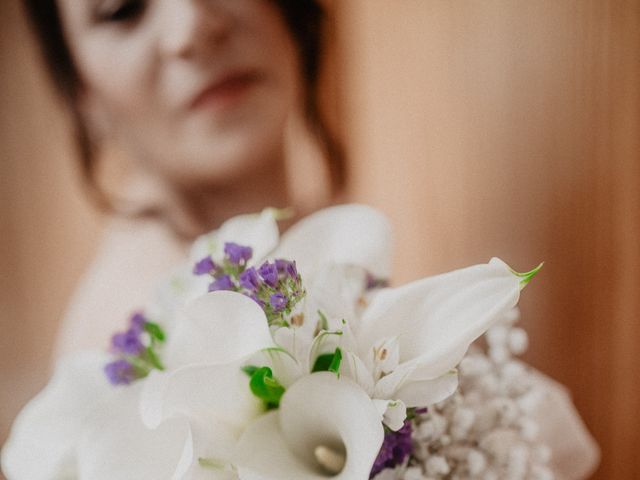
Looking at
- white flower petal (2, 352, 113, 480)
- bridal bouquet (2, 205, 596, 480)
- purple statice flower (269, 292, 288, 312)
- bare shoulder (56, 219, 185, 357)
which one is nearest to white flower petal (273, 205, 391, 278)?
bridal bouquet (2, 205, 596, 480)

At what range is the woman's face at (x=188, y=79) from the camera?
0.76 m

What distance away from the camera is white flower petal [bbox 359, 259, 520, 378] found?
412mm

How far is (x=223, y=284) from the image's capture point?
1.51 ft

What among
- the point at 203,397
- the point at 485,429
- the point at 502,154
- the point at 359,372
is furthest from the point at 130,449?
the point at 502,154

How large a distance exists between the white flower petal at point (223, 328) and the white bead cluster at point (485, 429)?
16cm

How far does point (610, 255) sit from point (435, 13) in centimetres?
38

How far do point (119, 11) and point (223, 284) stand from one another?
479mm

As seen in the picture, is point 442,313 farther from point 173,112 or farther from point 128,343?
point 173,112

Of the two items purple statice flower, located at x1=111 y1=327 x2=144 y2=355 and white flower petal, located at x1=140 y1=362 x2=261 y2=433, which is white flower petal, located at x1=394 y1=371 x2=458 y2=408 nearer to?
white flower petal, located at x1=140 y1=362 x2=261 y2=433

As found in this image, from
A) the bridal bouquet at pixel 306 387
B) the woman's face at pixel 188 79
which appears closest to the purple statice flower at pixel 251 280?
the bridal bouquet at pixel 306 387

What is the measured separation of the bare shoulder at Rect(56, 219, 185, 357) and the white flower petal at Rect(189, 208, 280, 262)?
1.03 feet

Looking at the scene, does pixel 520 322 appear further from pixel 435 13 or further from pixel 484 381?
pixel 435 13

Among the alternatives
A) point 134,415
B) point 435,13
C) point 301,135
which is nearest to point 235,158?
point 301,135

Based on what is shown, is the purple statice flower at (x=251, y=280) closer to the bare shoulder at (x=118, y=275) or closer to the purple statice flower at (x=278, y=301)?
the purple statice flower at (x=278, y=301)
